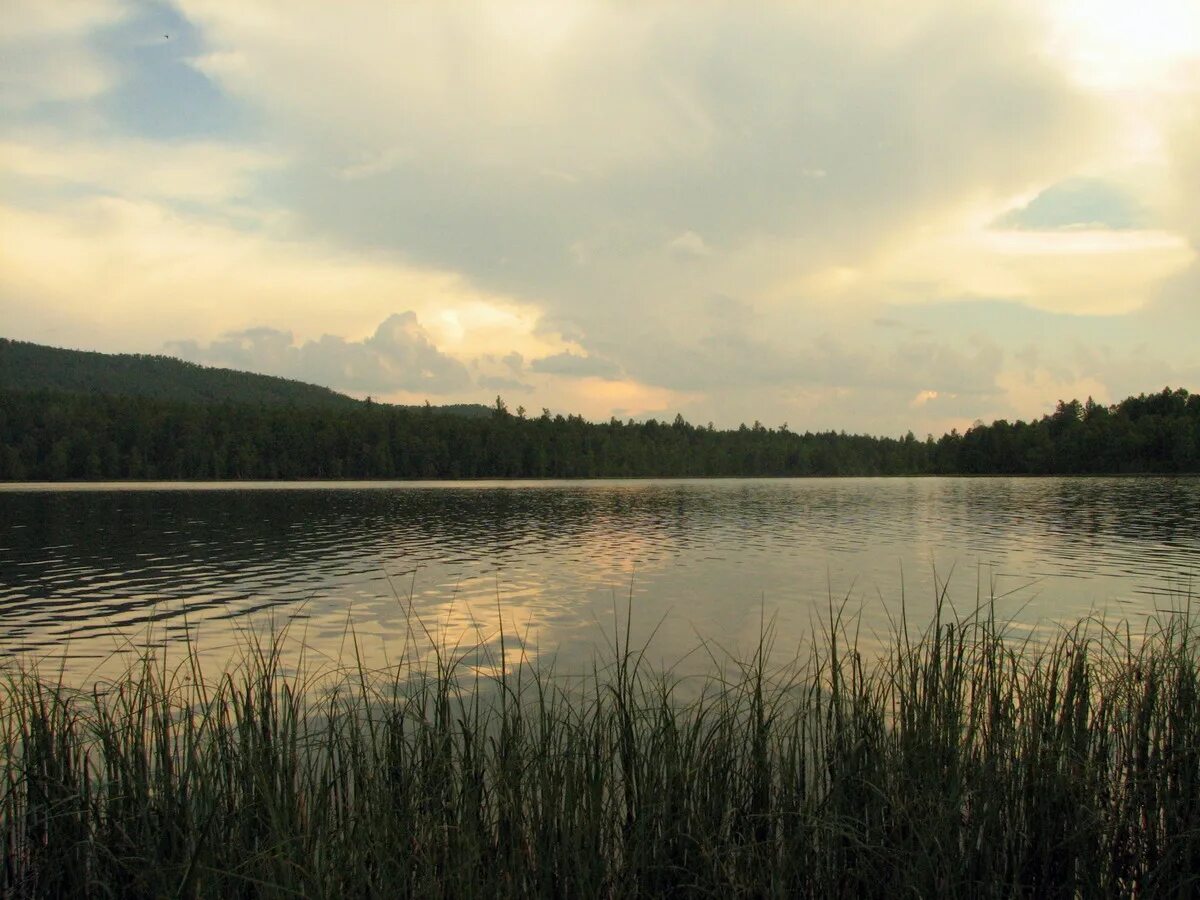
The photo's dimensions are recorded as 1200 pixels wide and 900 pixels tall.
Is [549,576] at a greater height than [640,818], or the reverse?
[640,818]

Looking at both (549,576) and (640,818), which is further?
(549,576)

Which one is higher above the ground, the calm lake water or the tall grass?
the tall grass

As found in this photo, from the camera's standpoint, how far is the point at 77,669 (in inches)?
666

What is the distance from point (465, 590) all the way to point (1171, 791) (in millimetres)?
23000

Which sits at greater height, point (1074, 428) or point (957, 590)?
point (1074, 428)

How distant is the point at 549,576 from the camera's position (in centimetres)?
3184

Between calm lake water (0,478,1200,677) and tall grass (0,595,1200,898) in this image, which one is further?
calm lake water (0,478,1200,677)

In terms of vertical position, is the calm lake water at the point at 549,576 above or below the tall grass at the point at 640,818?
below

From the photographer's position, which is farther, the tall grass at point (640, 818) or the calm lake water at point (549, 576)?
the calm lake water at point (549, 576)

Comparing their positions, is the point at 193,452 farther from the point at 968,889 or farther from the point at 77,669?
the point at 968,889

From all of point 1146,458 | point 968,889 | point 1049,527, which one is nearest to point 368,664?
point 968,889

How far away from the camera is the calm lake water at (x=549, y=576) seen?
20.3 meters

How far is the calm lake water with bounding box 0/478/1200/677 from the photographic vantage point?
2031cm

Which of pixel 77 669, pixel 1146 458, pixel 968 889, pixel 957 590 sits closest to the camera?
pixel 968 889
